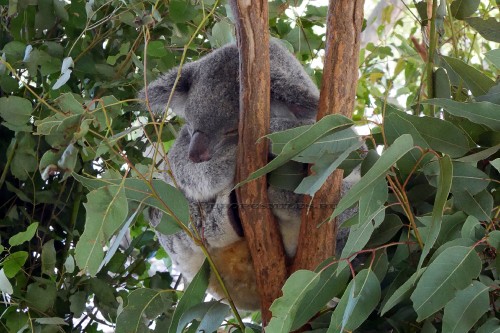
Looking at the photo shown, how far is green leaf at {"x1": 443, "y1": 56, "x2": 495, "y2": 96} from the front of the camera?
1.56 metres

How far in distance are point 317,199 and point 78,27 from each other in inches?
38.5

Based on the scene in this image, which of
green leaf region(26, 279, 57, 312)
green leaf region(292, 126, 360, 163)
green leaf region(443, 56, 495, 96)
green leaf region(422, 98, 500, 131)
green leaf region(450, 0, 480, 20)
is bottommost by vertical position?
green leaf region(26, 279, 57, 312)

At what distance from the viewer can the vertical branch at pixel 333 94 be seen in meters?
1.50

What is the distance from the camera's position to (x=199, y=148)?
1813 millimetres

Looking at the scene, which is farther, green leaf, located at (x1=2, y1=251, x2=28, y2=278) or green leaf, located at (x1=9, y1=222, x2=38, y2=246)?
green leaf, located at (x1=2, y1=251, x2=28, y2=278)

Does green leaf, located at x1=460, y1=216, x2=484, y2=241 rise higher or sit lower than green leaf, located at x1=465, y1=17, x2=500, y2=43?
lower

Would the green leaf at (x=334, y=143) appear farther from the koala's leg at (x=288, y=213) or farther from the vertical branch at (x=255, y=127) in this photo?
the koala's leg at (x=288, y=213)

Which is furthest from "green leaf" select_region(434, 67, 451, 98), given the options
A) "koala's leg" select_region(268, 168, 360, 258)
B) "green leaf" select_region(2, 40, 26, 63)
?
"green leaf" select_region(2, 40, 26, 63)

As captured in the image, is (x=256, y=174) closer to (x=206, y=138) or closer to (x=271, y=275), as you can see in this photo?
(x=271, y=275)

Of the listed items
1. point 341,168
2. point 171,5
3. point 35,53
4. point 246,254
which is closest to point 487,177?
point 341,168

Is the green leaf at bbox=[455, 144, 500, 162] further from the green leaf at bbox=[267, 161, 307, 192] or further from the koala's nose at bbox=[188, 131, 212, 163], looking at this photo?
the koala's nose at bbox=[188, 131, 212, 163]

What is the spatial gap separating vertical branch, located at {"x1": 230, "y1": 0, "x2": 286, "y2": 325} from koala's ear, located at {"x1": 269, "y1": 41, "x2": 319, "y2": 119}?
33 cm

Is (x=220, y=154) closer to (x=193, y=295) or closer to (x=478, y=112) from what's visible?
(x=193, y=295)

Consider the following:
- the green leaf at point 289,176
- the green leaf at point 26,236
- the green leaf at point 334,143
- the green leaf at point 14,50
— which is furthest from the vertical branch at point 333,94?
the green leaf at point 14,50
